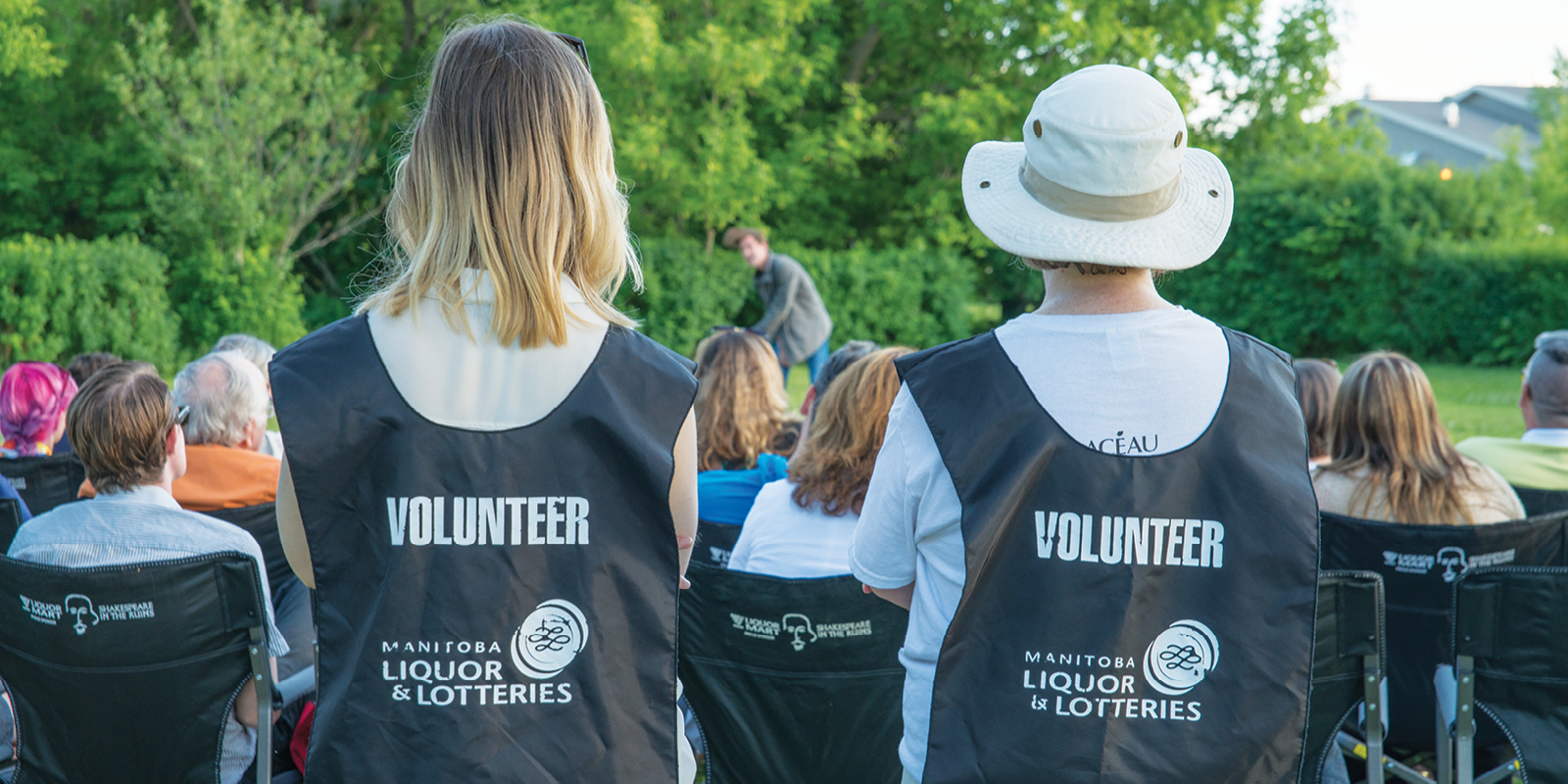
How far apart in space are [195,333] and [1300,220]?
17.2 metres

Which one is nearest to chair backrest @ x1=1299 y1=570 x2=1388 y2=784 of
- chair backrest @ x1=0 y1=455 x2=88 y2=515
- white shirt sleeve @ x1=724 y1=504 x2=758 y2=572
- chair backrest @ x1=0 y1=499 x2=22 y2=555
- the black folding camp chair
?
white shirt sleeve @ x1=724 y1=504 x2=758 y2=572

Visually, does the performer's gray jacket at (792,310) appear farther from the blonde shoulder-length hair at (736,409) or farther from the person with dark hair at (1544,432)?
the person with dark hair at (1544,432)

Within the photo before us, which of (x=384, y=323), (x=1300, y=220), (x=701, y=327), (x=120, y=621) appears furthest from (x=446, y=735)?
(x=1300, y=220)

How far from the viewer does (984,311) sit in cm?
2302

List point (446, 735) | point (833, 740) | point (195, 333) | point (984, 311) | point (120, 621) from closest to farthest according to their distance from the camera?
point (446, 735)
point (120, 621)
point (833, 740)
point (195, 333)
point (984, 311)

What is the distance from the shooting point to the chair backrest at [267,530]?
3457 mm

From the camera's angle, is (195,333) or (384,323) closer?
(384,323)

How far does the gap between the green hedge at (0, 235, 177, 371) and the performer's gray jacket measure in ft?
26.8

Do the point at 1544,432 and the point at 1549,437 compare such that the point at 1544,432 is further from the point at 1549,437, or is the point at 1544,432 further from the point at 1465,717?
the point at 1465,717

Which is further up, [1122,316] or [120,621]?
[1122,316]

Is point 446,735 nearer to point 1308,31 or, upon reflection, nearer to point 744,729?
point 744,729

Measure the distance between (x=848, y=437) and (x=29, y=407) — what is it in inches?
141

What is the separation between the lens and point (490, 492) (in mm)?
1604

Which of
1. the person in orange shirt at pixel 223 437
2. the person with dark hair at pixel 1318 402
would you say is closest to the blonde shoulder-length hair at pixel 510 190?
the person in orange shirt at pixel 223 437
